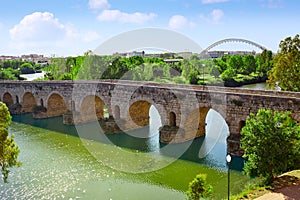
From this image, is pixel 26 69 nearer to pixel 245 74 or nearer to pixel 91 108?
pixel 245 74

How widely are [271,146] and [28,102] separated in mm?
32855

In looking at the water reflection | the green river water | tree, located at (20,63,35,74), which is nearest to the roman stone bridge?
the water reflection

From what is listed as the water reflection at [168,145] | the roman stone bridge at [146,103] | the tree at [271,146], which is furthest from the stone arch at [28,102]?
the tree at [271,146]

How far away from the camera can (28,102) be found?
133 feet

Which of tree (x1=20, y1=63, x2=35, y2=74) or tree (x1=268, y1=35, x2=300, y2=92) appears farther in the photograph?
Answer: tree (x1=20, y1=63, x2=35, y2=74)

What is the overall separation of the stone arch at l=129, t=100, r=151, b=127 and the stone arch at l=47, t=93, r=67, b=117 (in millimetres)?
10933

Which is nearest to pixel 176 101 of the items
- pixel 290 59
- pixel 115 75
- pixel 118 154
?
pixel 118 154

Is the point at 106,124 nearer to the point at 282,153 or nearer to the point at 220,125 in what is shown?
the point at 220,125

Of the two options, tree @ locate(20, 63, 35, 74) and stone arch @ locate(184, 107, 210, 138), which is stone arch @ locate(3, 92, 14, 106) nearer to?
stone arch @ locate(184, 107, 210, 138)

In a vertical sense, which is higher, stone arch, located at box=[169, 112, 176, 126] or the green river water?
stone arch, located at box=[169, 112, 176, 126]

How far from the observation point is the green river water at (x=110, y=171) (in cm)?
1766

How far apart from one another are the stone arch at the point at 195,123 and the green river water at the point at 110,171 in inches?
29.2

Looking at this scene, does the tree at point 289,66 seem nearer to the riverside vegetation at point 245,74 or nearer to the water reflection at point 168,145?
the riverside vegetation at point 245,74

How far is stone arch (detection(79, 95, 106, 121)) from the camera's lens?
1309 inches
